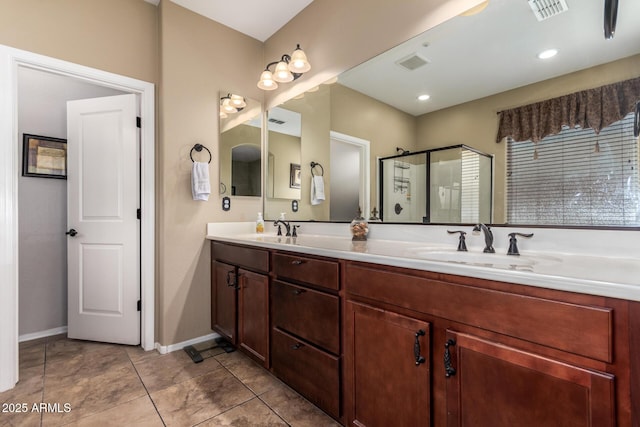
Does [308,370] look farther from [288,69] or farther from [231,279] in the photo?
[288,69]

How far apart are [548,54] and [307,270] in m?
1.42

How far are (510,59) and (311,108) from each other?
1.39 metres

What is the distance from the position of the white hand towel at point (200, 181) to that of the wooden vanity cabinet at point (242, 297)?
0.40 m

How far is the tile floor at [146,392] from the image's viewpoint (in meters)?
1.52

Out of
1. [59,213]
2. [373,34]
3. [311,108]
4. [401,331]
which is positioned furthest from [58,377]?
[373,34]

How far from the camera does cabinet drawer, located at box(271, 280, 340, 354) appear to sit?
1377 millimetres

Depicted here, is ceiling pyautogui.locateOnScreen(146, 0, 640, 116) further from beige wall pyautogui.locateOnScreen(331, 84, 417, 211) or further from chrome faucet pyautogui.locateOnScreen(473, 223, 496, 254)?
chrome faucet pyautogui.locateOnScreen(473, 223, 496, 254)

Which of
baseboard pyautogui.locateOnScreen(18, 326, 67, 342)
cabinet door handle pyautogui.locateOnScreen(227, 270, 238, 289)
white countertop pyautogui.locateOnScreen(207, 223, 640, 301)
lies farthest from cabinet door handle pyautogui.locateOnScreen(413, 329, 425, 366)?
baseboard pyautogui.locateOnScreen(18, 326, 67, 342)

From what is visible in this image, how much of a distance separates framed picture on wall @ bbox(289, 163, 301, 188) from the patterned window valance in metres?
1.50

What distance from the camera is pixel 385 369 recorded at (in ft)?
3.83

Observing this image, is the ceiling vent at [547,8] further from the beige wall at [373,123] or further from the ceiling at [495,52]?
the beige wall at [373,123]

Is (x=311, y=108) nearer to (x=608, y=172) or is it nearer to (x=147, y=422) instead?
(x=608, y=172)

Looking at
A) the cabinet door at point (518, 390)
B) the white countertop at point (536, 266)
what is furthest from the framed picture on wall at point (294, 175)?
the cabinet door at point (518, 390)

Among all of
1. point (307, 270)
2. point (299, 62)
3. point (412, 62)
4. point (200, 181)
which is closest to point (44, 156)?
point (200, 181)
